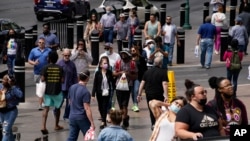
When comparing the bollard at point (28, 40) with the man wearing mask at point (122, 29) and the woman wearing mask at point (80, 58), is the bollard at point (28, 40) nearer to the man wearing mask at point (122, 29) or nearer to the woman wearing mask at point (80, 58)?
the man wearing mask at point (122, 29)

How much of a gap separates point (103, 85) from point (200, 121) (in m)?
6.99

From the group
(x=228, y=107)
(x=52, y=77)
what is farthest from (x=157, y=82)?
(x=228, y=107)

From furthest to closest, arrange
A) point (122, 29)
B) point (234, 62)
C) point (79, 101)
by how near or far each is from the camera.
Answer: point (122, 29) < point (234, 62) < point (79, 101)

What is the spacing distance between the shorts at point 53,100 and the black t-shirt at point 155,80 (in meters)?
1.84

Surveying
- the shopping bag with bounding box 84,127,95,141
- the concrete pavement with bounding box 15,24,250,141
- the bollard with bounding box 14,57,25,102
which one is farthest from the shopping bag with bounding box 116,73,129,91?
the bollard with bounding box 14,57,25,102

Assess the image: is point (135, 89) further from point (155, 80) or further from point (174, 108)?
point (174, 108)

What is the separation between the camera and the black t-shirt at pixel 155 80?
18141mm

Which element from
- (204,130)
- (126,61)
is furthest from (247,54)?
(204,130)

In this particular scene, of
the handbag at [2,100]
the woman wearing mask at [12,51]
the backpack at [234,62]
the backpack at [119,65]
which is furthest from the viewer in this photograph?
the woman wearing mask at [12,51]

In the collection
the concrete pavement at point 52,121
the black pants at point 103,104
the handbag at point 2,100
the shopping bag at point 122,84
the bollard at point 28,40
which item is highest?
the bollard at point 28,40

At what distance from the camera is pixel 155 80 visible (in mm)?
18156

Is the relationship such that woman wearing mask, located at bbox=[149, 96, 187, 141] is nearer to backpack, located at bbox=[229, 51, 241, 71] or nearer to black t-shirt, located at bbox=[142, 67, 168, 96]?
black t-shirt, located at bbox=[142, 67, 168, 96]

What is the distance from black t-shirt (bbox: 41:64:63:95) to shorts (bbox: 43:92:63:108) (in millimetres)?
100

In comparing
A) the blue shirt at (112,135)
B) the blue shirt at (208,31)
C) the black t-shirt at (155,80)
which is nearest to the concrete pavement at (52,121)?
the black t-shirt at (155,80)
